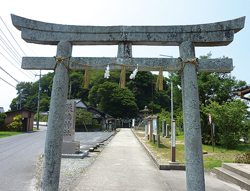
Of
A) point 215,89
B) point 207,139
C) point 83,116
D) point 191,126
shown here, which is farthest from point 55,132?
point 83,116

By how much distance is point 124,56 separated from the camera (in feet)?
12.6

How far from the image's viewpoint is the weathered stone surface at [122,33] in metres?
3.75

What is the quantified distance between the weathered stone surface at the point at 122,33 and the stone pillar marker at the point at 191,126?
0.30 metres

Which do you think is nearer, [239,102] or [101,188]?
[101,188]

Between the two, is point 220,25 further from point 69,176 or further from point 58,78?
point 69,176

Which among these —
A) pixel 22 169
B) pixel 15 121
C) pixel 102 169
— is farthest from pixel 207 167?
pixel 15 121

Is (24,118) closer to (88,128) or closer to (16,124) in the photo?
(16,124)

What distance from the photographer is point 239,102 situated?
1184 cm

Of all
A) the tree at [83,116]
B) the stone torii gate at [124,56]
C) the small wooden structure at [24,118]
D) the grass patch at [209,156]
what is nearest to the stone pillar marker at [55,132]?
the stone torii gate at [124,56]

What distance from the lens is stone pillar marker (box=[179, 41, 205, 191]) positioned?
3213mm

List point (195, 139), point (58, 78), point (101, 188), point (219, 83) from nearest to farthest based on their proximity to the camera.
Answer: point (195, 139)
point (58, 78)
point (101, 188)
point (219, 83)

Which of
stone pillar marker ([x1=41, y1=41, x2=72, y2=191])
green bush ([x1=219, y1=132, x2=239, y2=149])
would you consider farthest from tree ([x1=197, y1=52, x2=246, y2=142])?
stone pillar marker ([x1=41, y1=41, x2=72, y2=191])

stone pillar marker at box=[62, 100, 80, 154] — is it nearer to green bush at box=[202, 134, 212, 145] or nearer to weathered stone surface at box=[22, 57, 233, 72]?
weathered stone surface at box=[22, 57, 233, 72]

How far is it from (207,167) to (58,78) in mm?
7250
